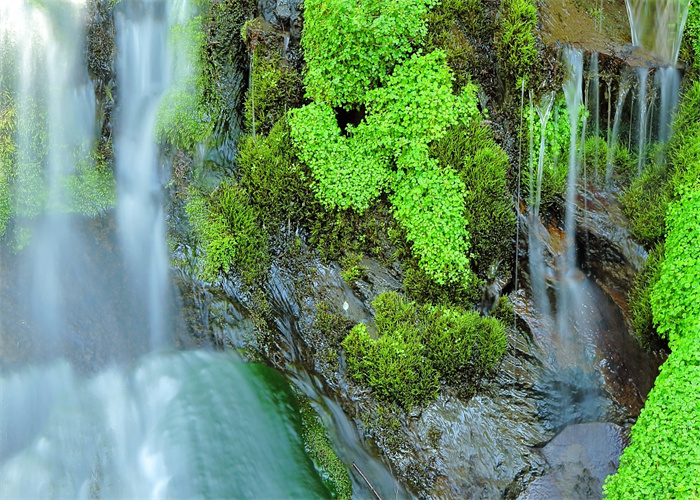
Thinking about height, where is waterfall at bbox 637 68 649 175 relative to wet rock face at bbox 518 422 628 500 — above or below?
above

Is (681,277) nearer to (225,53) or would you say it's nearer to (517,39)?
(517,39)

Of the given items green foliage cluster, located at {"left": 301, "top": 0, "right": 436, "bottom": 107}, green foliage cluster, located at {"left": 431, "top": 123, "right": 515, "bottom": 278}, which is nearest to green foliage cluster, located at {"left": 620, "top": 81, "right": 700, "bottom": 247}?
green foliage cluster, located at {"left": 431, "top": 123, "right": 515, "bottom": 278}

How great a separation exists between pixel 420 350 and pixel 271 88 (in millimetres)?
3889

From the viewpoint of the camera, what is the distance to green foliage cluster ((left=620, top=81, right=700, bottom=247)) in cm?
641

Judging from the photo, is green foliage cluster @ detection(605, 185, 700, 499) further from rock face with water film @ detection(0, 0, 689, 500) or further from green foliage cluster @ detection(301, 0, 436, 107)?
green foliage cluster @ detection(301, 0, 436, 107)

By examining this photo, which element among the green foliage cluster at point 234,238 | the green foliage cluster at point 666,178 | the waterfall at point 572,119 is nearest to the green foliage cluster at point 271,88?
the green foliage cluster at point 234,238

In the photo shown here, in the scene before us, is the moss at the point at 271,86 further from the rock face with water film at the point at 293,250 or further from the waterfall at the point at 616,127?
the waterfall at the point at 616,127

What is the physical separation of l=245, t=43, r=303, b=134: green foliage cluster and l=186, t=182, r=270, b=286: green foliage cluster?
106 cm

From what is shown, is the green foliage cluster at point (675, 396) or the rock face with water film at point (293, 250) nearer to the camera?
the green foliage cluster at point (675, 396)

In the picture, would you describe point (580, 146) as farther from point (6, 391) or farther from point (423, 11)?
point (6, 391)

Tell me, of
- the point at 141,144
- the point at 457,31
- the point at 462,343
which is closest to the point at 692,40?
the point at 457,31

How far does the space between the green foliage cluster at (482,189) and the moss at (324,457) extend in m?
2.68

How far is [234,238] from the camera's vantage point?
6777mm

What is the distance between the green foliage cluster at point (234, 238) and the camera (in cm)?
675
